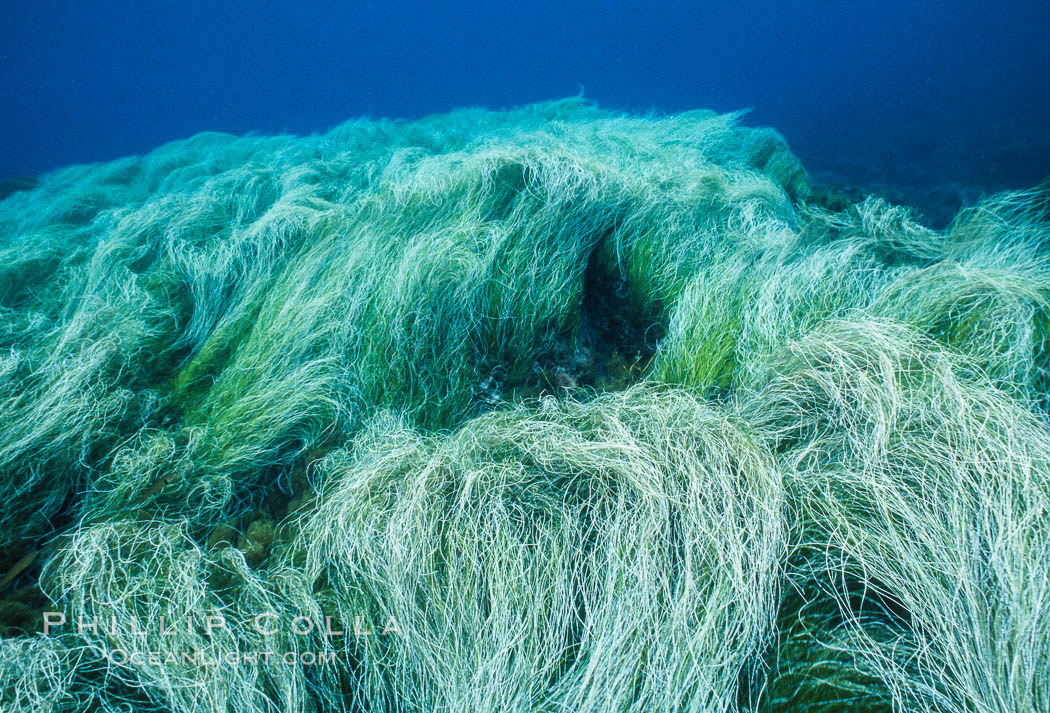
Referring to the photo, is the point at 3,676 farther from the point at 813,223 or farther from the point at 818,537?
the point at 813,223

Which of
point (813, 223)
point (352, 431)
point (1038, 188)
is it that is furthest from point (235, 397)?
point (1038, 188)

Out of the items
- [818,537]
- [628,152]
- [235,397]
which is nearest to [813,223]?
[628,152]

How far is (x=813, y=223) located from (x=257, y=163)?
519 cm

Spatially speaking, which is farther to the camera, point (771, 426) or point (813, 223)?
point (813, 223)

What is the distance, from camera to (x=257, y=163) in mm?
4766

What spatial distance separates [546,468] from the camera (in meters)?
1.25

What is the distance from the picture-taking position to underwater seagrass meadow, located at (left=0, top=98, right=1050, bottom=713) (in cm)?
95

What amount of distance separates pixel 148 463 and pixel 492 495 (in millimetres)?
1101

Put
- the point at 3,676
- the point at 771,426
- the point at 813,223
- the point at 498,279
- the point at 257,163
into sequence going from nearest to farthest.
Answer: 1. the point at 3,676
2. the point at 771,426
3. the point at 498,279
4. the point at 813,223
5. the point at 257,163

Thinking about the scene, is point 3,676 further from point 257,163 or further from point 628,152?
point 257,163

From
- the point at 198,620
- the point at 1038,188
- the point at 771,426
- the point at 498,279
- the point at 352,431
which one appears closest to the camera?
the point at 198,620

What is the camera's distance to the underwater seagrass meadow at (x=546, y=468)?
0.95 metres

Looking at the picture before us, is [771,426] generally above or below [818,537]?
above

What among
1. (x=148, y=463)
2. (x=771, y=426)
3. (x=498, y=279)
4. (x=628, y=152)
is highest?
(x=628, y=152)
